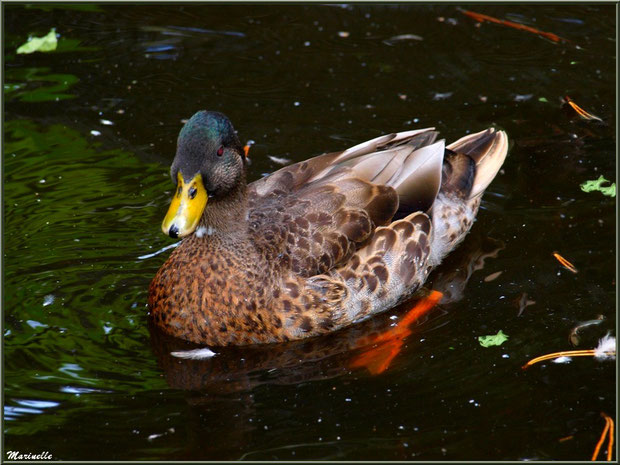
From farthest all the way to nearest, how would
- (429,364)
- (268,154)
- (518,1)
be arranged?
(518,1) → (268,154) → (429,364)

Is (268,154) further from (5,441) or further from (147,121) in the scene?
(5,441)

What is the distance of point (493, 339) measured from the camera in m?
7.23

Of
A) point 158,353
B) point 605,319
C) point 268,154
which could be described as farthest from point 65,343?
point 605,319

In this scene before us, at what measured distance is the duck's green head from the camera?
22.2 feet

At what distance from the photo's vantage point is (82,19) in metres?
12.2

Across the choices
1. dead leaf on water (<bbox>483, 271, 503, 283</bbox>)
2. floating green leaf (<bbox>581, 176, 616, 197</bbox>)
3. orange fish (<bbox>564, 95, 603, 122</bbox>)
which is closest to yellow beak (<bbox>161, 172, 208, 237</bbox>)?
dead leaf on water (<bbox>483, 271, 503, 283</bbox>)

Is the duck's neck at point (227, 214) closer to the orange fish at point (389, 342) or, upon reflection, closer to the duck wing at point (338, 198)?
the duck wing at point (338, 198)

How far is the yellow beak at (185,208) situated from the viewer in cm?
672

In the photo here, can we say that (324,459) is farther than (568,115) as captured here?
No

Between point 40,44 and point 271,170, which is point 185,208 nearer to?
point 271,170

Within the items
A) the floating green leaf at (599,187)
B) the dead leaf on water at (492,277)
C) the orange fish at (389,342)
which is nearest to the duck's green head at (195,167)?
the orange fish at (389,342)

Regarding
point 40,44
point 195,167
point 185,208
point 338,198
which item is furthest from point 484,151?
point 40,44

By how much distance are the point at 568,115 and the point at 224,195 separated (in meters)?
4.81

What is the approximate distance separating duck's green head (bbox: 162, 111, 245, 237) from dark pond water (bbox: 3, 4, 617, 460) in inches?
45.0
